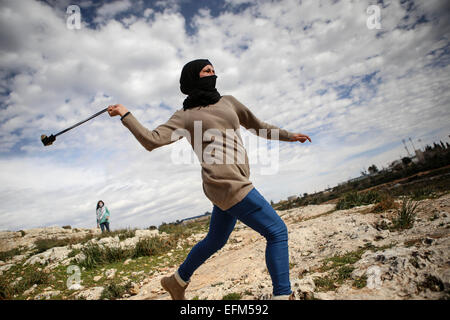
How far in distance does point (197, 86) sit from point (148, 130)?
23.3 inches

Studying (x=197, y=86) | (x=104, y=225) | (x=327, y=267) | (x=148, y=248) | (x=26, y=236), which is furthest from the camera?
(x=26, y=236)

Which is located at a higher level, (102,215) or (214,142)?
(102,215)

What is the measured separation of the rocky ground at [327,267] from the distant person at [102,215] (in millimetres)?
5231

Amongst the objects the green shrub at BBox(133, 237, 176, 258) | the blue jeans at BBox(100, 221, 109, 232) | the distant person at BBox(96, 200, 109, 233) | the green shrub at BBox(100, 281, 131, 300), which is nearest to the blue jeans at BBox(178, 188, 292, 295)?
the green shrub at BBox(100, 281, 131, 300)

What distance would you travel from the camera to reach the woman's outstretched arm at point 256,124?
2.22 metres

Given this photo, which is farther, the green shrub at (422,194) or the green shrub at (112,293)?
the green shrub at (422,194)

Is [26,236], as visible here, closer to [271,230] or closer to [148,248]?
[148,248]

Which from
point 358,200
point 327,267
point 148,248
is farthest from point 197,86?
point 358,200

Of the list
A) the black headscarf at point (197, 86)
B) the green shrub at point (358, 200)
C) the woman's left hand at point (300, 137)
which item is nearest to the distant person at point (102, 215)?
the green shrub at point (358, 200)

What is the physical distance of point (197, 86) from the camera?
2.10 m

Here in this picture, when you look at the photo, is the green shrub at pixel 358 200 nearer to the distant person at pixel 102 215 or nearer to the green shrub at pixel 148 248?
the green shrub at pixel 148 248

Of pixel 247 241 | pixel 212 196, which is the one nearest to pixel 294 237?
pixel 247 241

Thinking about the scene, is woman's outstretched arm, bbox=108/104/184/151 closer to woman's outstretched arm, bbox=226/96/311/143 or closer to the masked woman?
the masked woman
